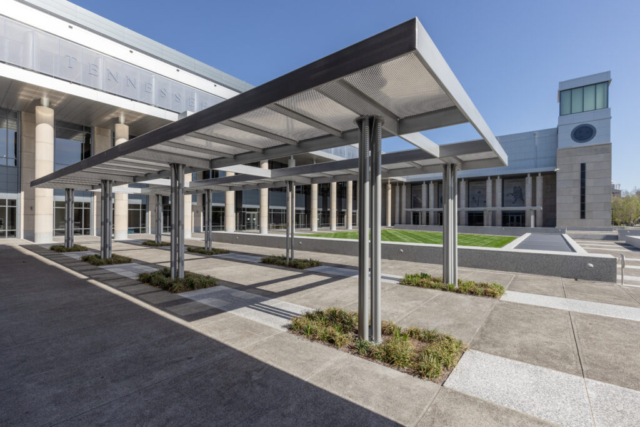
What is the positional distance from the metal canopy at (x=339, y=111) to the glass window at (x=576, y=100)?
54.0 meters

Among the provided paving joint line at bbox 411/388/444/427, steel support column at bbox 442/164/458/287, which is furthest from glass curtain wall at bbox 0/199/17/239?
paving joint line at bbox 411/388/444/427

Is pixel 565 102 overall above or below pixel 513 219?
above

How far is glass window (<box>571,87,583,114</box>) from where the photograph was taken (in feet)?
159

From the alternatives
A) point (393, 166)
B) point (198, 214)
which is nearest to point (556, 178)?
point (393, 166)

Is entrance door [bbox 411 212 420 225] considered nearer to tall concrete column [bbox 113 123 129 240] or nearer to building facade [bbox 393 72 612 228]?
building facade [bbox 393 72 612 228]

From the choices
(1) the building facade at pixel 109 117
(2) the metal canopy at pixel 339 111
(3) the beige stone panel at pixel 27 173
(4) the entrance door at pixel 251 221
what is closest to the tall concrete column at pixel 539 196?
(1) the building facade at pixel 109 117

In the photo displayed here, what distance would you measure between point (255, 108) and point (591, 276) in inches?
518

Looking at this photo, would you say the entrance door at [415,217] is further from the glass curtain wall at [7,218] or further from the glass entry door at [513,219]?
the glass curtain wall at [7,218]

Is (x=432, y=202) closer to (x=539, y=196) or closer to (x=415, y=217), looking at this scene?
(x=415, y=217)

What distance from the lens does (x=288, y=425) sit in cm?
346

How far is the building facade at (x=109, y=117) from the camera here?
2312 centimetres

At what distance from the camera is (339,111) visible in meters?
5.67

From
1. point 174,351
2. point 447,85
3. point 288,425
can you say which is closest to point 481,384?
point 288,425

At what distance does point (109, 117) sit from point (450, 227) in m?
30.8
